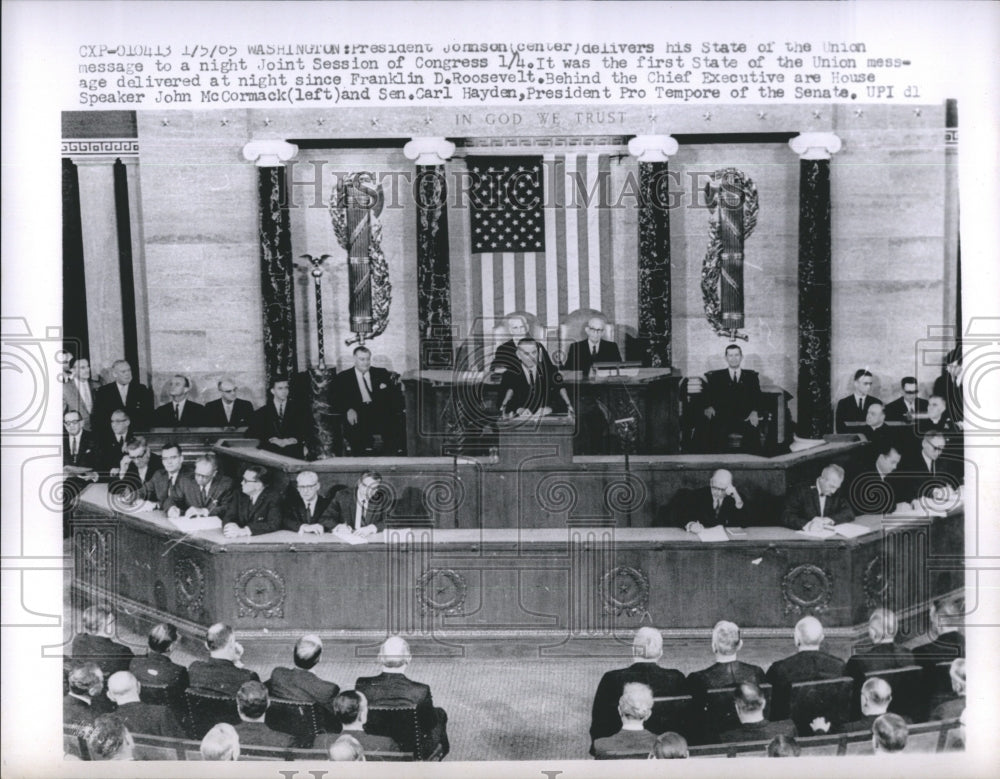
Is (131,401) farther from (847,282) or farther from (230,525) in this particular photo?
(847,282)

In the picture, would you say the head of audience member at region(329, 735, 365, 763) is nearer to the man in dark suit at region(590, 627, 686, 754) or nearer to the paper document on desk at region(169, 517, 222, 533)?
the man in dark suit at region(590, 627, 686, 754)

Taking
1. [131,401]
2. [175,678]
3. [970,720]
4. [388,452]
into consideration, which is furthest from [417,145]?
[970,720]

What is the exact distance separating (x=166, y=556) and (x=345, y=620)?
1182 mm

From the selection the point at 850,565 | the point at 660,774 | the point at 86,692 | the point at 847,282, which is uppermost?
the point at 847,282

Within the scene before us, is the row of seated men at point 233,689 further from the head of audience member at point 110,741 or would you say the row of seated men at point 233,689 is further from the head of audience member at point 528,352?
the head of audience member at point 528,352

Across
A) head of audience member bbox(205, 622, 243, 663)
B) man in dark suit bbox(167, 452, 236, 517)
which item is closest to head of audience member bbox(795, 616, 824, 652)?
head of audience member bbox(205, 622, 243, 663)

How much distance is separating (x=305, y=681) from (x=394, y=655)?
1.84ft

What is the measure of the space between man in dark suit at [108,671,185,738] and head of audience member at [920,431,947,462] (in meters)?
4.91

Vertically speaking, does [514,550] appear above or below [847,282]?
below

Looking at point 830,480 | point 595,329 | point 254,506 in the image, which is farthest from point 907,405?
point 254,506

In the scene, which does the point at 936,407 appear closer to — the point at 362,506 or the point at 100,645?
the point at 362,506

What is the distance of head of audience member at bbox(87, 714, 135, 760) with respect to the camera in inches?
281

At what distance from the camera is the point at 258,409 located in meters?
7.35

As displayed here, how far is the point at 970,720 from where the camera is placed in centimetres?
722
